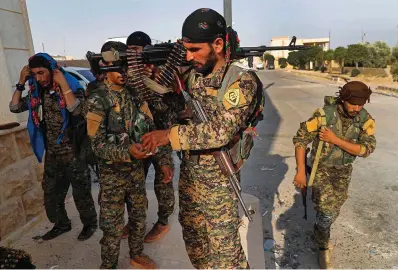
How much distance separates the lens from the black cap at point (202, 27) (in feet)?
5.94

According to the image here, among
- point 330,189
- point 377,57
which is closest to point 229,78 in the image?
point 330,189

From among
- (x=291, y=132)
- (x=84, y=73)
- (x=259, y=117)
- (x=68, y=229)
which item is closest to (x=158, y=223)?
(x=68, y=229)

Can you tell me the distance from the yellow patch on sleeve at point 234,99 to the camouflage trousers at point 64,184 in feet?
6.19

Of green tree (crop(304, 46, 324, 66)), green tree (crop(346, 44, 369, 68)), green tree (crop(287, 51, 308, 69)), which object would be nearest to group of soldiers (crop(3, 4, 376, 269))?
green tree (crop(346, 44, 369, 68))

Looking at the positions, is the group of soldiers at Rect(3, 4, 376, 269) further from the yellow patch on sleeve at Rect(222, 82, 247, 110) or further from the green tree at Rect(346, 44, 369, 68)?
the green tree at Rect(346, 44, 369, 68)

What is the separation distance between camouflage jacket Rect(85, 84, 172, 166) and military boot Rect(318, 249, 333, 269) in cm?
201

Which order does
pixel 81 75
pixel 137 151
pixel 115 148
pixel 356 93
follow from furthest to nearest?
pixel 81 75
pixel 356 93
pixel 115 148
pixel 137 151

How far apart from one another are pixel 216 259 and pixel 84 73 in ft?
25.8

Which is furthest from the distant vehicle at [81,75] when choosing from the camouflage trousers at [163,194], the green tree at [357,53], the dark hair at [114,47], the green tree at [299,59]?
the green tree at [299,59]

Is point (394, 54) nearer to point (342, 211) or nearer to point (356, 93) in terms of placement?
point (342, 211)

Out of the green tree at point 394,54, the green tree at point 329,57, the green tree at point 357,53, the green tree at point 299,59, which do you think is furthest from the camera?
the green tree at point 299,59

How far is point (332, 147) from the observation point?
2830 millimetres

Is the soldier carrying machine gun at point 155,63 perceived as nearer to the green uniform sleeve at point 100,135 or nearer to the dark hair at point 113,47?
the dark hair at point 113,47

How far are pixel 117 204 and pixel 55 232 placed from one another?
1367 millimetres
